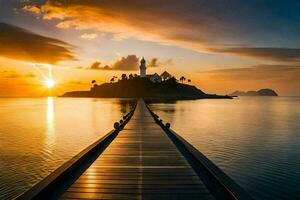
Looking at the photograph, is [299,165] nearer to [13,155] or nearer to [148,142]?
[148,142]

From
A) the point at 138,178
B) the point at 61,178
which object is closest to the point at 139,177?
the point at 138,178

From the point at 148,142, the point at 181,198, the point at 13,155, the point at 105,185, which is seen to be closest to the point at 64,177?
the point at 105,185

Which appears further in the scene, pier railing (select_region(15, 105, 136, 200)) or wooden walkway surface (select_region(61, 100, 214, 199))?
wooden walkway surface (select_region(61, 100, 214, 199))

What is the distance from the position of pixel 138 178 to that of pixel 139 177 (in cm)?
13

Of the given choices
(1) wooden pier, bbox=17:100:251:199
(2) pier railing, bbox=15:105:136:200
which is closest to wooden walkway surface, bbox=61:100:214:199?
(1) wooden pier, bbox=17:100:251:199

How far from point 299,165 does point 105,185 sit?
15.3 metres

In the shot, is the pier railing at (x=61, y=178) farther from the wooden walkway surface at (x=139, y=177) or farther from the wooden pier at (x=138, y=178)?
the wooden walkway surface at (x=139, y=177)

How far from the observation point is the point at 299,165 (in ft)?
63.5

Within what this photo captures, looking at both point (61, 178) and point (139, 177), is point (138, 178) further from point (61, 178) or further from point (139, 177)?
point (61, 178)

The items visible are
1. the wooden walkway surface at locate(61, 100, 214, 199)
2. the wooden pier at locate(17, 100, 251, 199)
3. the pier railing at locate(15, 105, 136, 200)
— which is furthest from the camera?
the wooden walkway surface at locate(61, 100, 214, 199)

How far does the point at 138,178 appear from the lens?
31.2 feet

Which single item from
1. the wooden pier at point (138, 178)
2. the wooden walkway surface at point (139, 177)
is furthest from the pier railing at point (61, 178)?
the wooden walkway surface at point (139, 177)

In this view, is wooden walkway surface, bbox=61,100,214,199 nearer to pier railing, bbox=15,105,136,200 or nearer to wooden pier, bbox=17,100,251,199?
wooden pier, bbox=17,100,251,199

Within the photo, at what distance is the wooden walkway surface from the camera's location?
26.1 ft
